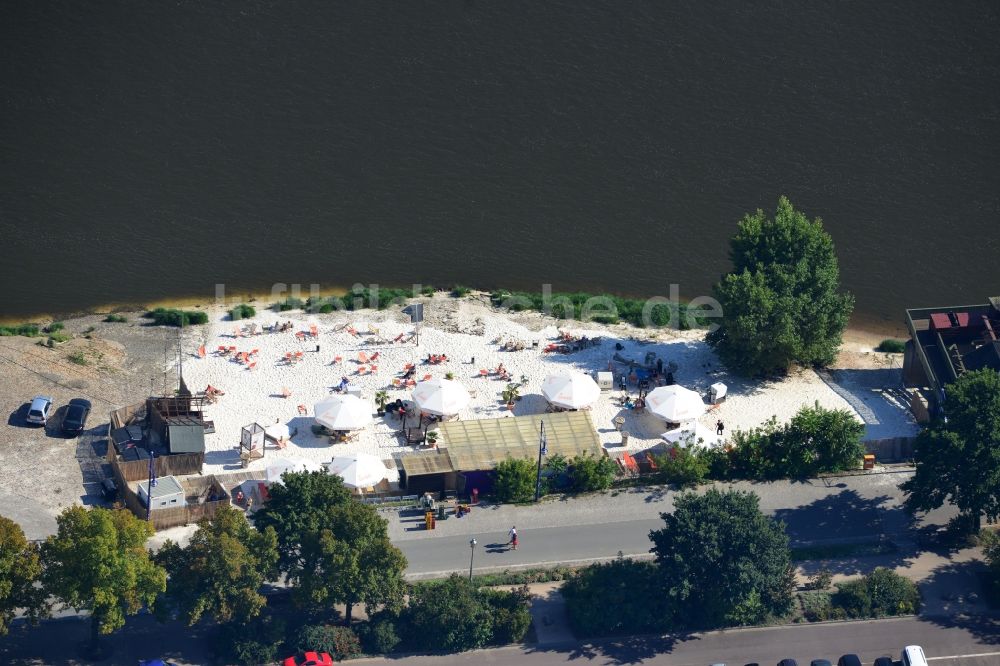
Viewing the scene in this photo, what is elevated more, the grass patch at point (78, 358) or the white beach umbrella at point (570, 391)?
the grass patch at point (78, 358)

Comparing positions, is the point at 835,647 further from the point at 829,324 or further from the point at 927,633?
the point at 829,324

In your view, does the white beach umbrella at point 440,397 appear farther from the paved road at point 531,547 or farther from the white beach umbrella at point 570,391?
the paved road at point 531,547

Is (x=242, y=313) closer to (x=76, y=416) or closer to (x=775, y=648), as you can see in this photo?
(x=76, y=416)

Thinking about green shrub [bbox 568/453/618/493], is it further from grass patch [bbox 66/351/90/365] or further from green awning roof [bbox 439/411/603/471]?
grass patch [bbox 66/351/90/365]

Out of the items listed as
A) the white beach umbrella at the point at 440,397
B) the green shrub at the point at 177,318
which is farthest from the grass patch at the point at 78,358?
the white beach umbrella at the point at 440,397

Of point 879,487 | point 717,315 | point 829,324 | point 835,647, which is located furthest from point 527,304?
point 835,647

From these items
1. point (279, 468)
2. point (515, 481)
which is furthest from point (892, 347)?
point (279, 468)
